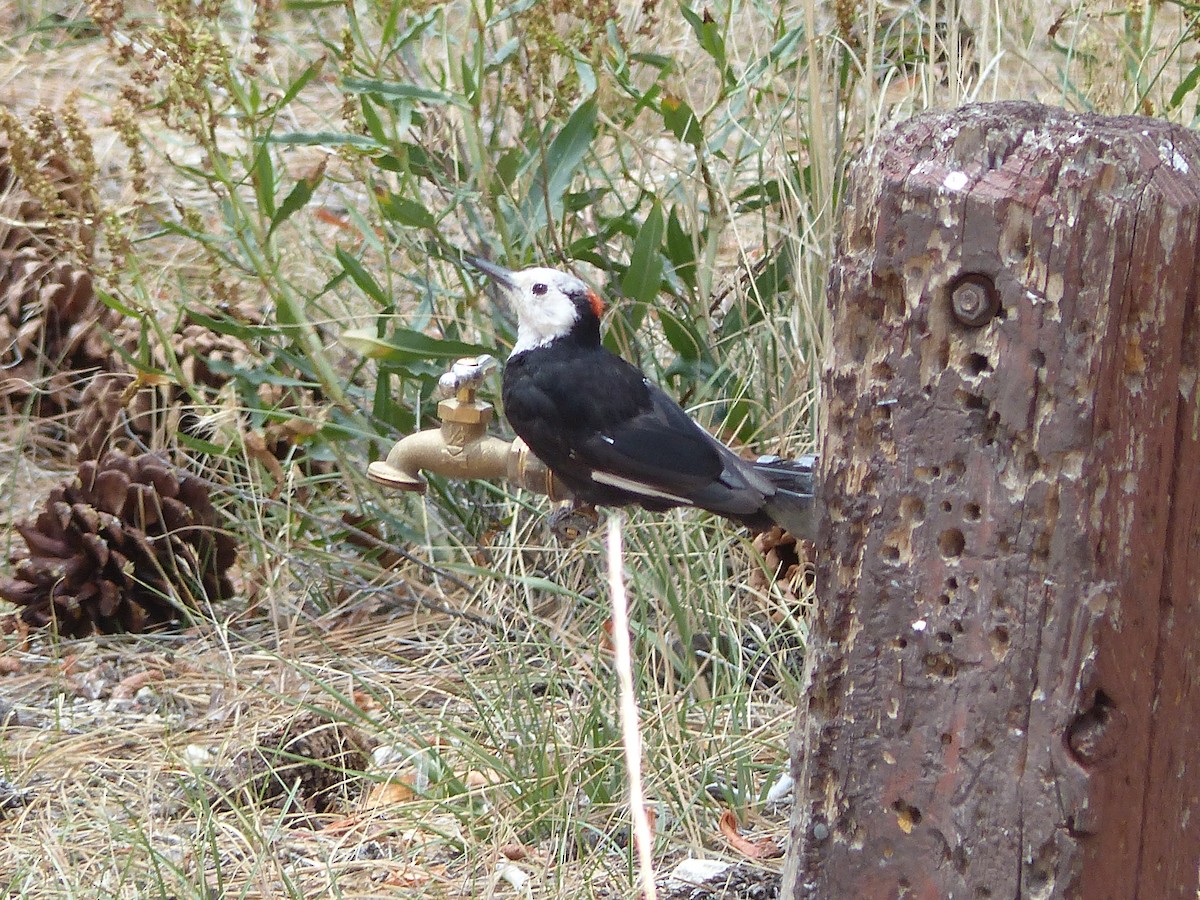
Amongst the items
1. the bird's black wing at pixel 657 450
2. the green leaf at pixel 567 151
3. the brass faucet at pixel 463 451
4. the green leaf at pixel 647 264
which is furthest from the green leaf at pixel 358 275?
the bird's black wing at pixel 657 450

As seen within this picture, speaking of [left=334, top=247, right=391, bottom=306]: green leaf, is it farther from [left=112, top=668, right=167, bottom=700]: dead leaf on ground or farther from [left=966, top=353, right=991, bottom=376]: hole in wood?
[left=966, top=353, right=991, bottom=376]: hole in wood

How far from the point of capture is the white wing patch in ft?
5.99

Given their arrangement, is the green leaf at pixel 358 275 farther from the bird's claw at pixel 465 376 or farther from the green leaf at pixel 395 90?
the bird's claw at pixel 465 376

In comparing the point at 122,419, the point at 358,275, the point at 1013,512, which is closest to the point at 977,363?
the point at 1013,512

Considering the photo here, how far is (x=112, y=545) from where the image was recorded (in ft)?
9.85

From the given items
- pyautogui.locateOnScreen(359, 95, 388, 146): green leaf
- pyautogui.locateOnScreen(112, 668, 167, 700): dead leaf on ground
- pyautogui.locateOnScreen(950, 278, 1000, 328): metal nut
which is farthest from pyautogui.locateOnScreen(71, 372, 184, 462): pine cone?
pyautogui.locateOnScreen(950, 278, 1000, 328): metal nut

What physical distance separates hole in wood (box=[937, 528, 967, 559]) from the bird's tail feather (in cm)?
28

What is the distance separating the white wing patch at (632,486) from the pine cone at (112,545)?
4.43ft

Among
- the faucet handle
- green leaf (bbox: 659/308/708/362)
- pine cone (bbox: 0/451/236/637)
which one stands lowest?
pine cone (bbox: 0/451/236/637)

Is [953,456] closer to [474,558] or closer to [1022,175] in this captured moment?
[1022,175]

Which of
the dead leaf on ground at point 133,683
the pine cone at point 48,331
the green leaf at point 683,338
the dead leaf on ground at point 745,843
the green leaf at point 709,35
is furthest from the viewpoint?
the pine cone at point 48,331

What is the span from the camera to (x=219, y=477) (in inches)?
132

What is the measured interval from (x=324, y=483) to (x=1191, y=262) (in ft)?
8.08

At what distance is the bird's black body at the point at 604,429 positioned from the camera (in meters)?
1.64
